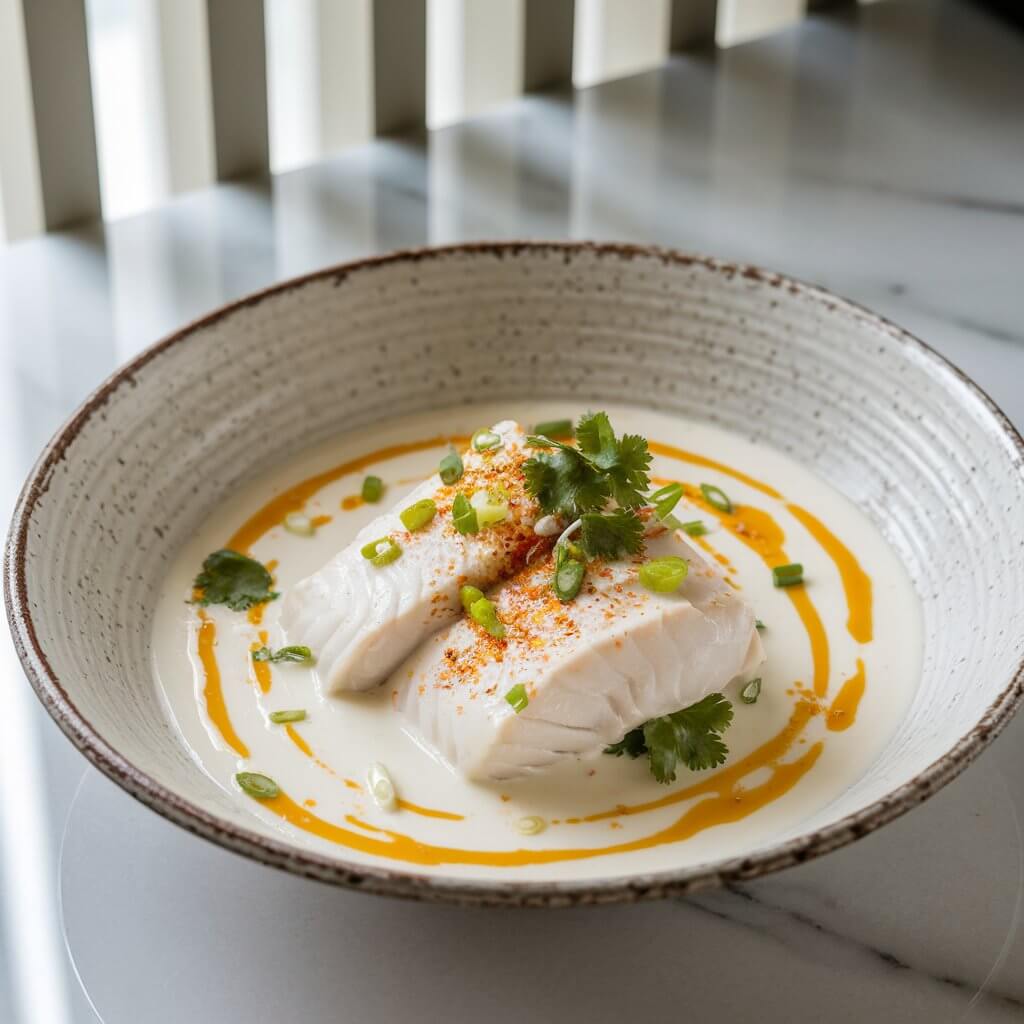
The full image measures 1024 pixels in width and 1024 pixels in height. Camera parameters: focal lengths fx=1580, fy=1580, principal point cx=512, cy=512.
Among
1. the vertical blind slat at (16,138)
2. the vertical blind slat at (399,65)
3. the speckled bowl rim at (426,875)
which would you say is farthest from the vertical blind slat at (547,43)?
the speckled bowl rim at (426,875)

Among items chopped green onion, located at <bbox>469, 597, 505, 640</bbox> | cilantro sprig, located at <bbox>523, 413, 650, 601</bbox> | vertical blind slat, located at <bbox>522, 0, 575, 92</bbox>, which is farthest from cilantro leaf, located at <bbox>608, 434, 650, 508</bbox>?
vertical blind slat, located at <bbox>522, 0, 575, 92</bbox>

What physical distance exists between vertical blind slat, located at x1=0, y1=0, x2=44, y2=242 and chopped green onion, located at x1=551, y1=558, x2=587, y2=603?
173 centimetres

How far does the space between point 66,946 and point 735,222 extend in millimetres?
2112

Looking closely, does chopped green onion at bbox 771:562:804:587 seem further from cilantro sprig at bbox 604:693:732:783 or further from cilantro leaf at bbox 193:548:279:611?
cilantro leaf at bbox 193:548:279:611

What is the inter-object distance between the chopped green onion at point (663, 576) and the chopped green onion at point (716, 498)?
44 centimetres

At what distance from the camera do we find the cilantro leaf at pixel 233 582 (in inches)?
87.4

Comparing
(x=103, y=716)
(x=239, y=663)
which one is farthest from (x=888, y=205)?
(x=103, y=716)

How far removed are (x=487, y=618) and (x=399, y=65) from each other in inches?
76.0

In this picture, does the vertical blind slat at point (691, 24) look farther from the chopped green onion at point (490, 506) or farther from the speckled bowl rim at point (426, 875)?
the speckled bowl rim at point (426, 875)

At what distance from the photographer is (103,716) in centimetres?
182

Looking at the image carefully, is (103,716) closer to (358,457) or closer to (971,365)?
(358,457)

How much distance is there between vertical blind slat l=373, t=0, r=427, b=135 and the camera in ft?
11.3

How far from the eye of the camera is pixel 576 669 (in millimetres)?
1873

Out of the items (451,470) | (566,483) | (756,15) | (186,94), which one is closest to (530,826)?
(566,483)
